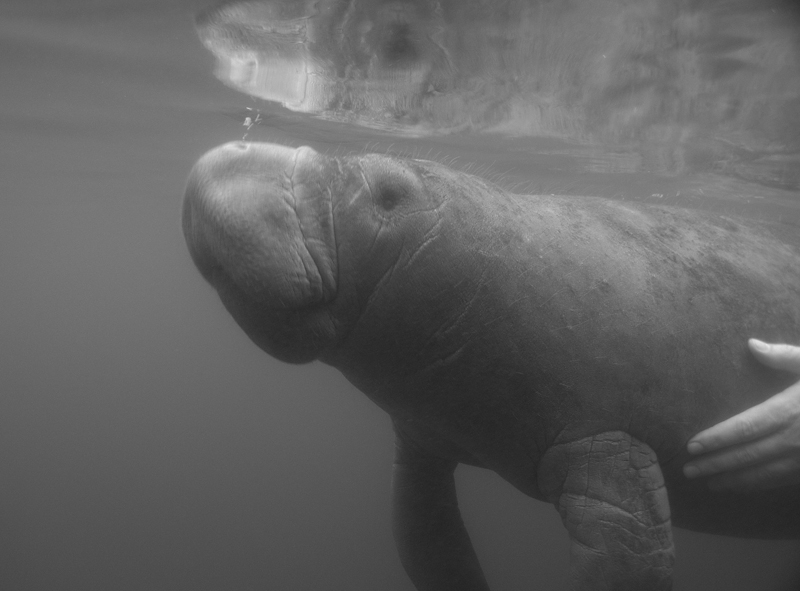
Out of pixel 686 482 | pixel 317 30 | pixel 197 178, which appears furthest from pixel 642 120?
pixel 197 178

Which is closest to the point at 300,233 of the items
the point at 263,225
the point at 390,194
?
the point at 263,225

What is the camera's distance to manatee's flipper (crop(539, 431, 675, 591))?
255cm

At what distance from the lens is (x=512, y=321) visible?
2.66m

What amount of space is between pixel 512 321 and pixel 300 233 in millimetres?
1014

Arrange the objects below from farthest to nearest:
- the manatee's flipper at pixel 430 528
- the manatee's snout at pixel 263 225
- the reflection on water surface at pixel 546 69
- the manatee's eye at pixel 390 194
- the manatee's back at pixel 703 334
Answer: the reflection on water surface at pixel 546 69 < the manatee's flipper at pixel 430 528 < the manatee's back at pixel 703 334 < the manatee's eye at pixel 390 194 < the manatee's snout at pixel 263 225

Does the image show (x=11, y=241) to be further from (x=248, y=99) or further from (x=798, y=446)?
(x=798, y=446)

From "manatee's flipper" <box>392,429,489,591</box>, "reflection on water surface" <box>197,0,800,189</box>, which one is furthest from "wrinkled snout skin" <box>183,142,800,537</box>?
"reflection on water surface" <box>197,0,800,189</box>

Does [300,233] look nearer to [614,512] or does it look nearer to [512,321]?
[512,321]

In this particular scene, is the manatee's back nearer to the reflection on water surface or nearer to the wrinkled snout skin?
the wrinkled snout skin

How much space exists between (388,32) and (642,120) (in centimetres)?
468

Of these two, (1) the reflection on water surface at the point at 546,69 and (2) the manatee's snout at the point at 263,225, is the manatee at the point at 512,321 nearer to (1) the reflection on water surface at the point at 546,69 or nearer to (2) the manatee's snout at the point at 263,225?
(2) the manatee's snout at the point at 263,225

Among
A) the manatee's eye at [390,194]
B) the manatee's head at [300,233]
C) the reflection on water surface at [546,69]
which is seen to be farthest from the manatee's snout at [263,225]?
the reflection on water surface at [546,69]

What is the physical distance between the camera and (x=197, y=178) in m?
2.39

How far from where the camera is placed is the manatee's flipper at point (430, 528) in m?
3.73
